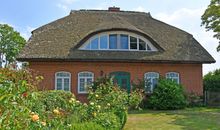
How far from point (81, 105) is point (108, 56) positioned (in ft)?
54.3

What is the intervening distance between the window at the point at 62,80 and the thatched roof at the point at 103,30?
4.11ft

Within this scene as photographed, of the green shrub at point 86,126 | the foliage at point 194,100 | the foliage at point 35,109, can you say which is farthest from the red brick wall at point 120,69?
the green shrub at point 86,126

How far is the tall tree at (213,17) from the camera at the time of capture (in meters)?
29.5

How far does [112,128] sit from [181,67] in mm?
18858

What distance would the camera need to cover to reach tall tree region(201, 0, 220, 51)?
29.5m

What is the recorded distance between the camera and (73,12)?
31.0m

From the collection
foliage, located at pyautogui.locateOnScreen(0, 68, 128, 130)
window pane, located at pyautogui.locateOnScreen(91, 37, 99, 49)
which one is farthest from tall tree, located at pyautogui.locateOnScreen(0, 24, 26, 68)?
foliage, located at pyautogui.locateOnScreen(0, 68, 128, 130)

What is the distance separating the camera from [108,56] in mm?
24844

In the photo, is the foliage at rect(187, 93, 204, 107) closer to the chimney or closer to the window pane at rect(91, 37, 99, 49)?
the window pane at rect(91, 37, 99, 49)

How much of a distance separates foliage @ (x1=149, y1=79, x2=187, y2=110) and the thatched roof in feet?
7.52

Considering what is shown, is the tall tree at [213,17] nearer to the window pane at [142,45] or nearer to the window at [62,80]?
the window pane at [142,45]

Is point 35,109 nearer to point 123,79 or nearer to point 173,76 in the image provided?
point 123,79

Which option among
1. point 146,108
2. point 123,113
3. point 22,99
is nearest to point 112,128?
point 123,113

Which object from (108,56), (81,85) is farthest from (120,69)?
(81,85)
